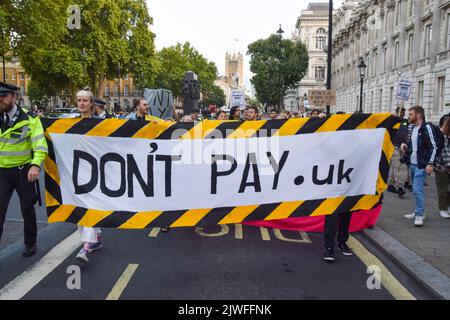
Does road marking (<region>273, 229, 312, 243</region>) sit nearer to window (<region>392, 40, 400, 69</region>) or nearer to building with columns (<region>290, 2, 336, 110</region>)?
window (<region>392, 40, 400, 69</region>)

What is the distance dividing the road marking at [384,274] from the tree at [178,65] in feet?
241

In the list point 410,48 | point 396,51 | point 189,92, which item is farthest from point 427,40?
point 189,92

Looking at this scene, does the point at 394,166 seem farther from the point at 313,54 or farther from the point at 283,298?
the point at 313,54

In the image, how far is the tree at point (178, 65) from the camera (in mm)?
79062

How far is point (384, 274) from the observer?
15.0 ft

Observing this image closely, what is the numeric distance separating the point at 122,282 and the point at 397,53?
3907 centimetres

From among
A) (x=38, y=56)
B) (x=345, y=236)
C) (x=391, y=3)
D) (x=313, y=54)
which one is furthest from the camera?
(x=313, y=54)

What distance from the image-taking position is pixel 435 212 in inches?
298

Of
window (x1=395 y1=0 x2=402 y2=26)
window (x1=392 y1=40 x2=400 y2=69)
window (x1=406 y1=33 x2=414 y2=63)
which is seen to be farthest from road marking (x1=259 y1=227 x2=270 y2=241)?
window (x1=395 y1=0 x2=402 y2=26)

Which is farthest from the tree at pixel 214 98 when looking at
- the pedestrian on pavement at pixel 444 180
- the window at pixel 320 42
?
the pedestrian on pavement at pixel 444 180

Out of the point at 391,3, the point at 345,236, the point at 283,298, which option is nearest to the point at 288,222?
the point at 345,236

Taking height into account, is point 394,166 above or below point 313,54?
below

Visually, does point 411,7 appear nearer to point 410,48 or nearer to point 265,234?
point 410,48

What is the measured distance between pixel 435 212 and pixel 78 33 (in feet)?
135
